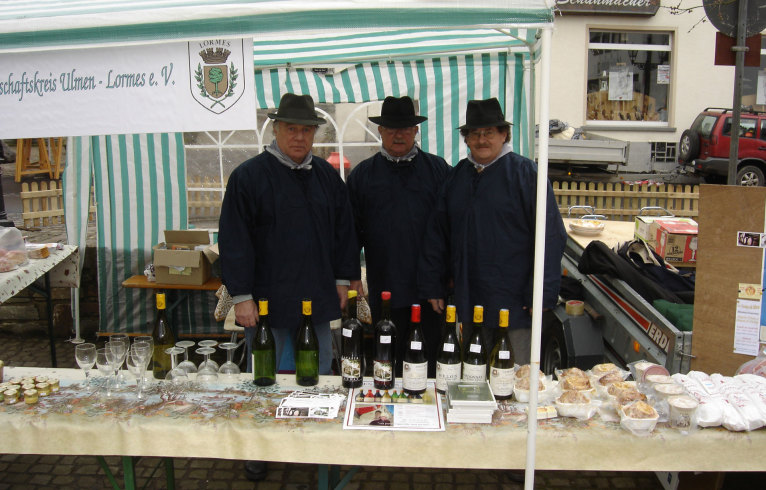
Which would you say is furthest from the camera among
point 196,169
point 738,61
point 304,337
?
point 196,169

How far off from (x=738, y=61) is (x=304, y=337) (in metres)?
3.18

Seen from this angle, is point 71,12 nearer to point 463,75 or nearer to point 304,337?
point 304,337

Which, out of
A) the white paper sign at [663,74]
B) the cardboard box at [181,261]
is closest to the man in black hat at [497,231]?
the cardboard box at [181,261]

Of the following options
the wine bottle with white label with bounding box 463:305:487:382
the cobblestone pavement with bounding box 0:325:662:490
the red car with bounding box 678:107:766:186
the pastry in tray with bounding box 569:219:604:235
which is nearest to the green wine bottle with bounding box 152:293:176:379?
the cobblestone pavement with bounding box 0:325:662:490

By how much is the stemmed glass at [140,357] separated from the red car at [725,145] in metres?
11.7

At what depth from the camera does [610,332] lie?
354cm

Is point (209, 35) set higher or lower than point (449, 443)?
higher

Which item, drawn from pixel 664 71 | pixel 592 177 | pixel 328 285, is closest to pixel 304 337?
pixel 328 285

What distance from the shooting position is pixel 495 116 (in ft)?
9.91

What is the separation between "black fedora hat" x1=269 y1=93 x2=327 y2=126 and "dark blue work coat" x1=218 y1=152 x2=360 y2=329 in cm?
24

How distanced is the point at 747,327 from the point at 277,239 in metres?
2.23

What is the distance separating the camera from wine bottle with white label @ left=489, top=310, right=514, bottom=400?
2471 mm

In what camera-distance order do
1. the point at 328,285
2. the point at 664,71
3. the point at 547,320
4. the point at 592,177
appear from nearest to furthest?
the point at 328,285 < the point at 547,320 < the point at 592,177 < the point at 664,71

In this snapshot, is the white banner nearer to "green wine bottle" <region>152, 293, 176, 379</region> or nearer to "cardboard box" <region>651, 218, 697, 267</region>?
"green wine bottle" <region>152, 293, 176, 379</region>
